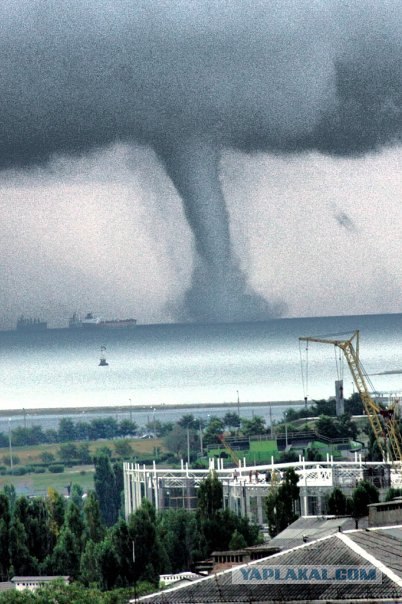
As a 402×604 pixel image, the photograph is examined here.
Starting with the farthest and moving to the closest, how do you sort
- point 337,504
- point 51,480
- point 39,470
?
point 39,470 < point 51,480 < point 337,504

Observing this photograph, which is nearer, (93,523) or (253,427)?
(93,523)

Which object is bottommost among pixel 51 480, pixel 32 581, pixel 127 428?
pixel 32 581

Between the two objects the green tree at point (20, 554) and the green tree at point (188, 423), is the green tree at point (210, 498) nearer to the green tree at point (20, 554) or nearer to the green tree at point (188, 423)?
the green tree at point (20, 554)

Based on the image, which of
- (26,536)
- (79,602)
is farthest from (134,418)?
(79,602)

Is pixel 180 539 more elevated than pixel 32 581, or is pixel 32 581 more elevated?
pixel 180 539

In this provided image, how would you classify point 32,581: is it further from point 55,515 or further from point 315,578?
point 315,578

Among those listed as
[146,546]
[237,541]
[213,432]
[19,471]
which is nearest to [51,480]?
[19,471]

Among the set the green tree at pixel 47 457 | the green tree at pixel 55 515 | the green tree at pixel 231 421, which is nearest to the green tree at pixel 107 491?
the green tree at pixel 55 515

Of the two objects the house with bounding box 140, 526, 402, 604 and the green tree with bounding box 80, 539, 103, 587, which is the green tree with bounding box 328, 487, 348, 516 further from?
the house with bounding box 140, 526, 402, 604

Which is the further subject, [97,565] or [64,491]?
[64,491]

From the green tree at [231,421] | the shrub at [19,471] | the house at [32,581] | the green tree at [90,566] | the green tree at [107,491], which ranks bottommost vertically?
the house at [32,581]

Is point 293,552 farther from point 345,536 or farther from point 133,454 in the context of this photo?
point 133,454
